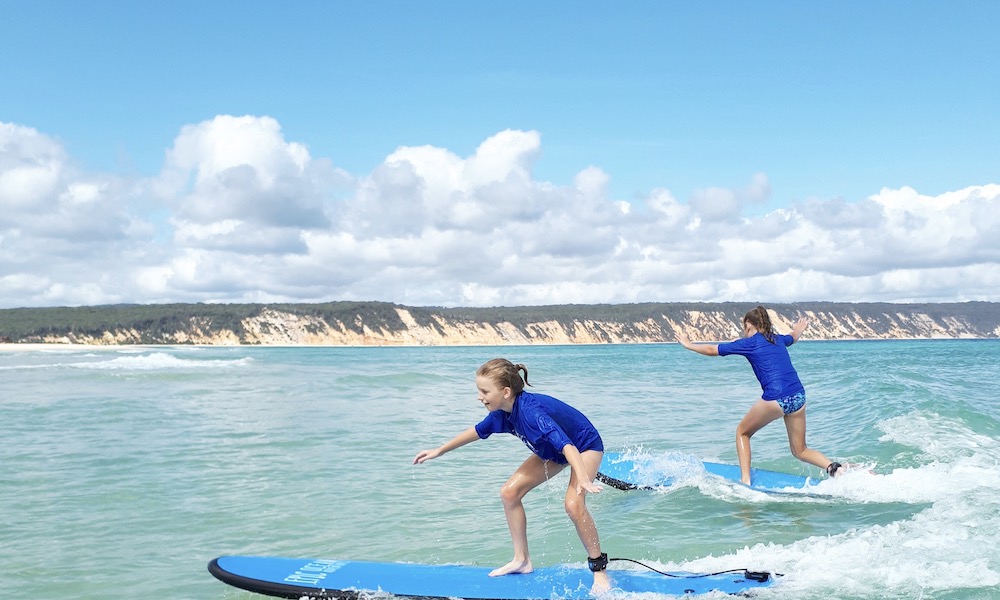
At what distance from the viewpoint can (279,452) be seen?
1172 centimetres

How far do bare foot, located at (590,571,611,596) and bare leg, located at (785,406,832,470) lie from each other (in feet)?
13.5

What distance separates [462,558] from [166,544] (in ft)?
9.02

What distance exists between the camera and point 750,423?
870cm

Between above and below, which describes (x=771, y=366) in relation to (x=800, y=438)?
above

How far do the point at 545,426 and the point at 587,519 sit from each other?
31.2 inches

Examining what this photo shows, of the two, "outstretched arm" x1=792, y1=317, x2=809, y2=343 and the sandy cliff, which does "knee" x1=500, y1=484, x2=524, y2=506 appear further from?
the sandy cliff

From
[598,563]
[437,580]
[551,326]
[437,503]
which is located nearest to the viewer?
[598,563]

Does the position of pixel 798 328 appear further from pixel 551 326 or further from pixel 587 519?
pixel 551 326

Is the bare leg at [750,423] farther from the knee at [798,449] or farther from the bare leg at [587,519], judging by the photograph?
the bare leg at [587,519]

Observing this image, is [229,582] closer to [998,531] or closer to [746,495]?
[746,495]

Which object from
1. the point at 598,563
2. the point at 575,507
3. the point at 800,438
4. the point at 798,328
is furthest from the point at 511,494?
the point at 798,328

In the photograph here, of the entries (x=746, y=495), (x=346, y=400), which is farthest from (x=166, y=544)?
(x=346, y=400)

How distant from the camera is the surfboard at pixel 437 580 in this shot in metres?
5.19

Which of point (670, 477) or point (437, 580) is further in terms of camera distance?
point (670, 477)
